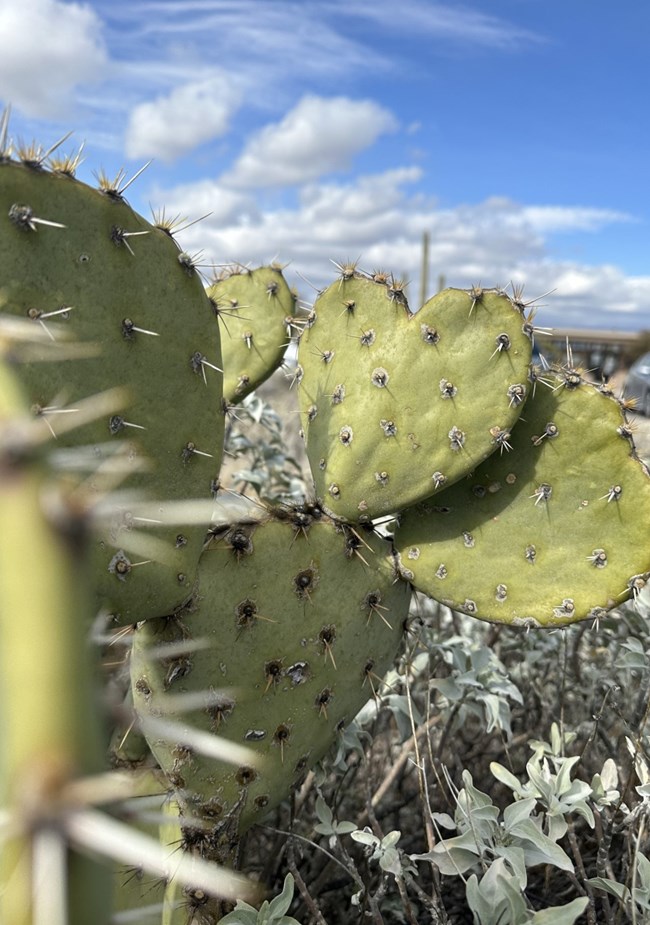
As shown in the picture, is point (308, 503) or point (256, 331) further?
point (256, 331)

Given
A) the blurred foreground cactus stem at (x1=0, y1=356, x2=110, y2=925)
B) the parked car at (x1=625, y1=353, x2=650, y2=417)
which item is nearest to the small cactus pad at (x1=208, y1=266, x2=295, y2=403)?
the blurred foreground cactus stem at (x1=0, y1=356, x2=110, y2=925)

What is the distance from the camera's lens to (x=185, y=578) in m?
1.41

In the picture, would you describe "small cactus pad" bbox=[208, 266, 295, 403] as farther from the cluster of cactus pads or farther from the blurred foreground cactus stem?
the blurred foreground cactus stem

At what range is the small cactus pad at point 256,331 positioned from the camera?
2.12 metres

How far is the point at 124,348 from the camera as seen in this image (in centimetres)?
131

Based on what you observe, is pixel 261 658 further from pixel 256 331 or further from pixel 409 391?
pixel 256 331

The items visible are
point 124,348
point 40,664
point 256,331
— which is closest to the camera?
point 40,664

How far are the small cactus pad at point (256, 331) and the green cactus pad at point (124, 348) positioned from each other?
0.66 m

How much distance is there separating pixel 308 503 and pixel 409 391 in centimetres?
32

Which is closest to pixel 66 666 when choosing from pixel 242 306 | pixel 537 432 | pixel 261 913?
pixel 261 913

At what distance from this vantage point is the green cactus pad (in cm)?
119

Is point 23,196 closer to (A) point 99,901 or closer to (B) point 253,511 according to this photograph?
(B) point 253,511

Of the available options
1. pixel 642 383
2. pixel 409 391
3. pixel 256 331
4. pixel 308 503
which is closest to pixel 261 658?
pixel 308 503

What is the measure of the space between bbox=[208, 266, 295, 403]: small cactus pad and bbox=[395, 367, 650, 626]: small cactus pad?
627mm
